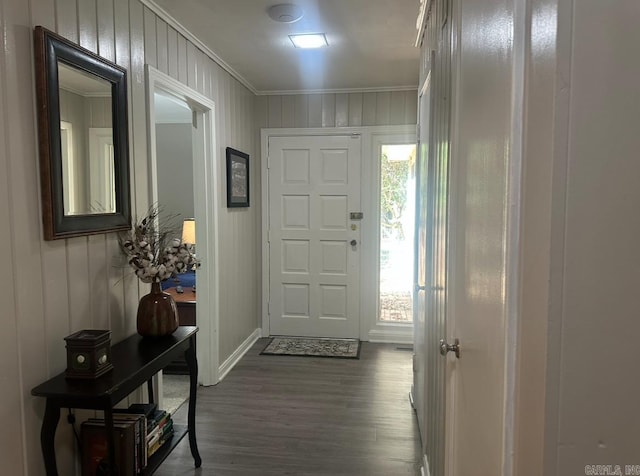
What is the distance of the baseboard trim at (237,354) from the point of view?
11.8 ft

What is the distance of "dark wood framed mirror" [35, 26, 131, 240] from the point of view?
1.64 meters

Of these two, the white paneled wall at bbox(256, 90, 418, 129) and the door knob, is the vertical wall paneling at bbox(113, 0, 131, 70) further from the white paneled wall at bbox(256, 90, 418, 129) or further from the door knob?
the white paneled wall at bbox(256, 90, 418, 129)

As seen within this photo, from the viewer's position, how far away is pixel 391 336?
4.50 meters

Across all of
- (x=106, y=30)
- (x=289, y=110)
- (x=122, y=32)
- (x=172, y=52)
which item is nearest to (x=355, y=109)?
(x=289, y=110)

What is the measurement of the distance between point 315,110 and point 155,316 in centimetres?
Result: 299

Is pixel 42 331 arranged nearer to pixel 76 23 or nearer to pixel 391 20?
pixel 76 23

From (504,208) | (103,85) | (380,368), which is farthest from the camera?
(380,368)

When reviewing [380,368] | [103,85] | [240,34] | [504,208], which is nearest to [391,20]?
[240,34]

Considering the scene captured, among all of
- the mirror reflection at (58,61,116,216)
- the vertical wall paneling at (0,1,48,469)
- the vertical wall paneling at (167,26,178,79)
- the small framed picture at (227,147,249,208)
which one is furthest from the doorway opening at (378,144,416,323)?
the vertical wall paneling at (0,1,48,469)

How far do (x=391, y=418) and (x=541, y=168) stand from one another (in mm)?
2667

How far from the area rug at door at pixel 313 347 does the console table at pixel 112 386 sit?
79.1 inches

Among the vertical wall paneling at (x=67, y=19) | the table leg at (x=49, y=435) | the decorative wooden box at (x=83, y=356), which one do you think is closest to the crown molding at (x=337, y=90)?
the vertical wall paneling at (x=67, y=19)

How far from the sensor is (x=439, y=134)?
6.30 feet

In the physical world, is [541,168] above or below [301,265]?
above
